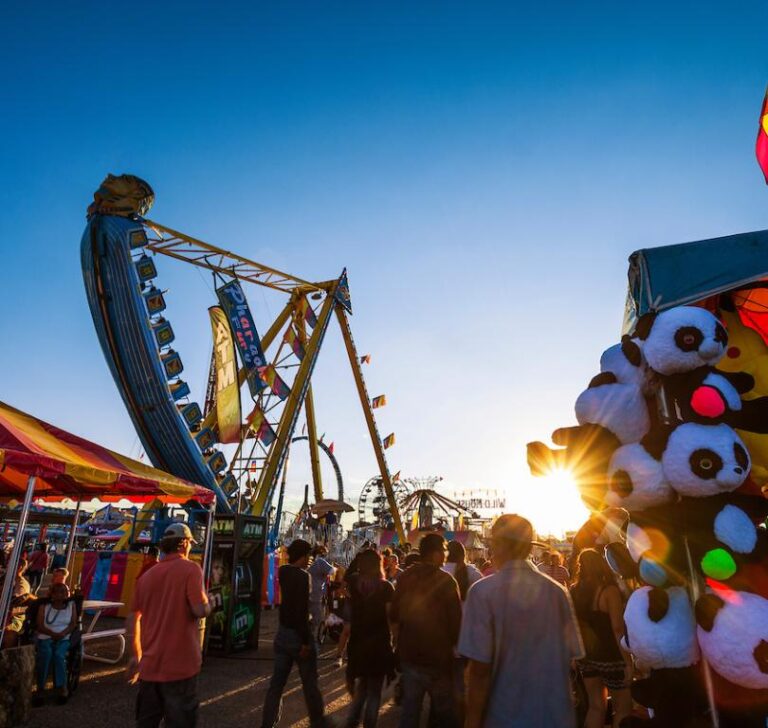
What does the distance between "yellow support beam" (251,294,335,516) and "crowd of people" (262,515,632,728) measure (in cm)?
1296

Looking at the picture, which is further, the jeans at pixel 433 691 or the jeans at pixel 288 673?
the jeans at pixel 288 673

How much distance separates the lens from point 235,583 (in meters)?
9.05

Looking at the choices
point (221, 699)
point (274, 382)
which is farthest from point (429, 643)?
point (274, 382)

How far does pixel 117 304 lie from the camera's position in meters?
14.7

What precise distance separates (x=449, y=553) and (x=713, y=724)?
12.3ft

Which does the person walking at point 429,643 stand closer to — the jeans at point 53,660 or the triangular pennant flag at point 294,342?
the jeans at point 53,660

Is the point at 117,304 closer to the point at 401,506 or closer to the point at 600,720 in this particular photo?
the point at 600,720

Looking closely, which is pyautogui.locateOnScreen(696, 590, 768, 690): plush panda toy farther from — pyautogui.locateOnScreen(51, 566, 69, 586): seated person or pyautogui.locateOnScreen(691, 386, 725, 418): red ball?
pyautogui.locateOnScreen(51, 566, 69, 586): seated person

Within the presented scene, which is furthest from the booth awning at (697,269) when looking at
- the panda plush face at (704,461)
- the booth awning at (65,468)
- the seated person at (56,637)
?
the seated person at (56,637)

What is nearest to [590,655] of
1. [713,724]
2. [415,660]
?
[415,660]

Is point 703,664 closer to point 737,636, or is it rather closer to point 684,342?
point 737,636

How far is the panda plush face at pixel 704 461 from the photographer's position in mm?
2480

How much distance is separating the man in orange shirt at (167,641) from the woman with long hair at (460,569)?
2856 mm

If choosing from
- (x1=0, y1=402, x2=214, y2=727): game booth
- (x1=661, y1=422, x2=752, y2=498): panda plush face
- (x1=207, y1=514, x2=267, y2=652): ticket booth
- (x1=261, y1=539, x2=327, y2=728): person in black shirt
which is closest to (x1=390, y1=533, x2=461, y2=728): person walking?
(x1=261, y1=539, x2=327, y2=728): person in black shirt
